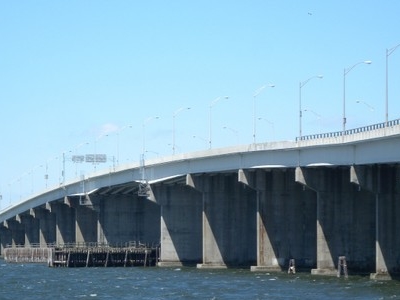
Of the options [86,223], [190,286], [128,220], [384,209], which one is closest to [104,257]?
[128,220]

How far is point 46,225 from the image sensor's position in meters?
184

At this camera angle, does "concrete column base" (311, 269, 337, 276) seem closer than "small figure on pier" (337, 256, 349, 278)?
No

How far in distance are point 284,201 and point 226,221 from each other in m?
9.53

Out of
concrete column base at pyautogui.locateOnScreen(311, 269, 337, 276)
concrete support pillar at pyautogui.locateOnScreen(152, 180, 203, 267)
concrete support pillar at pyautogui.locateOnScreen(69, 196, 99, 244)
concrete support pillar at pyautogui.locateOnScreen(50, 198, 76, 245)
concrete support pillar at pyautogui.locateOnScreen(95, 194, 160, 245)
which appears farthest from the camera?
concrete support pillar at pyautogui.locateOnScreen(50, 198, 76, 245)

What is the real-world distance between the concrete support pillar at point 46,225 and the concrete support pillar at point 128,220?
32.3m

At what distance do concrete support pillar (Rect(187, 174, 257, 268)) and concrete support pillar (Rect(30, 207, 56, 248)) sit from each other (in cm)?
6801

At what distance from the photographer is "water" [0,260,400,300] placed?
7631 centimetres

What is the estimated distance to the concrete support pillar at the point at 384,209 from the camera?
284ft

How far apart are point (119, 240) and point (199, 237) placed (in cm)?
2659

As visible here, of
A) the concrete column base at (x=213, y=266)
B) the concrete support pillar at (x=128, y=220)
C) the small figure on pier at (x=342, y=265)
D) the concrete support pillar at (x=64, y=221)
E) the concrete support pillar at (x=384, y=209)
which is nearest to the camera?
the concrete support pillar at (x=384, y=209)

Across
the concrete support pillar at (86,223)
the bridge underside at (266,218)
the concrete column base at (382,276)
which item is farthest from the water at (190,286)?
the concrete support pillar at (86,223)

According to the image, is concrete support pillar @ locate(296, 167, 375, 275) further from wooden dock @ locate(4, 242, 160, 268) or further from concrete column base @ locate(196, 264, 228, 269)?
wooden dock @ locate(4, 242, 160, 268)

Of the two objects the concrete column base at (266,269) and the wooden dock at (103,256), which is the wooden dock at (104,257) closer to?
the wooden dock at (103,256)

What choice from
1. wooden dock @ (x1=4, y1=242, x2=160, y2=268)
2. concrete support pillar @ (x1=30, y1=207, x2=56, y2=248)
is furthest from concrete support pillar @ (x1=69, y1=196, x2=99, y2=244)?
wooden dock @ (x1=4, y1=242, x2=160, y2=268)
